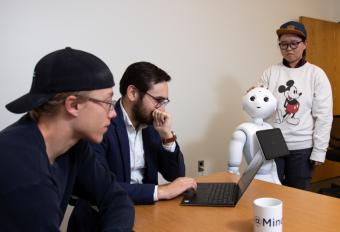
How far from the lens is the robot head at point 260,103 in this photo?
216cm

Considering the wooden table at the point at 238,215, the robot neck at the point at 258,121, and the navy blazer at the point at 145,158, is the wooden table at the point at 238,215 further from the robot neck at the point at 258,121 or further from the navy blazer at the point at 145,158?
the robot neck at the point at 258,121

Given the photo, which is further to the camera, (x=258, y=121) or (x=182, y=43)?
(x=182, y=43)

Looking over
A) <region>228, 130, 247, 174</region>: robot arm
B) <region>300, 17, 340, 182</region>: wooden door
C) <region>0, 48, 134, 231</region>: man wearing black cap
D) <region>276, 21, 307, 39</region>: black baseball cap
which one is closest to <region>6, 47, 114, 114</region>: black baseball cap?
<region>0, 48, 134, 231</region>: man wearing black cap

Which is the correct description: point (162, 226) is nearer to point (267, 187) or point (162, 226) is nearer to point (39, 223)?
point (39, 223)

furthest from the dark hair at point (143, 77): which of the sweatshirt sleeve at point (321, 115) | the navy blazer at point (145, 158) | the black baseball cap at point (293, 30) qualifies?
the sweatshirt sleeve at point (321, 115)

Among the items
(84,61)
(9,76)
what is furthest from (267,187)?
(9,76)

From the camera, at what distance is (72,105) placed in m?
0.86

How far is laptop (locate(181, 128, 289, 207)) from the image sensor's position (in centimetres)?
121

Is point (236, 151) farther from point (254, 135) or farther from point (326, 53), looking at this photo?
point (326, 53)

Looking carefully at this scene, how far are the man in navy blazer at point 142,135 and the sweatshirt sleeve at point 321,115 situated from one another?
1067 millimetres

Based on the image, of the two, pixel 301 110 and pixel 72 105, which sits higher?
pixel 72 105

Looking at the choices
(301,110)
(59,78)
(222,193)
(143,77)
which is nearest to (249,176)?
(222,193)

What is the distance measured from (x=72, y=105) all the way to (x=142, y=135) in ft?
2.22

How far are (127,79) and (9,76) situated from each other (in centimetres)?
83
